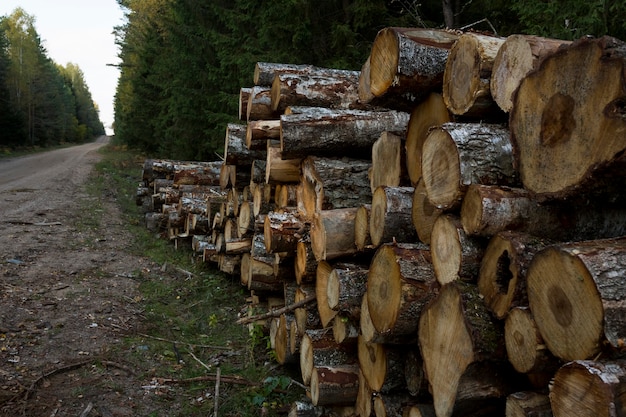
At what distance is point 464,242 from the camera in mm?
2451

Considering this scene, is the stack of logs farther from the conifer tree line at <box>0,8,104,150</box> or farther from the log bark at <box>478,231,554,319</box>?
the conifer tree line at <box>0,8,104,150</box>

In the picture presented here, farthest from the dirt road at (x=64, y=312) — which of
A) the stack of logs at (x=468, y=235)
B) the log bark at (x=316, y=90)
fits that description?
the log bark at (x=316, y=90)

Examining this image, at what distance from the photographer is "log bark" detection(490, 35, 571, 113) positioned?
7.79ft

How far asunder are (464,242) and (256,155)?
15.0ft

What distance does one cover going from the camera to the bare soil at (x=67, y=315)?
404 cm

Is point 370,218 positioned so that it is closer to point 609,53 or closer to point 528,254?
point 528,254

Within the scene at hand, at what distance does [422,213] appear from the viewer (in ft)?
9.83

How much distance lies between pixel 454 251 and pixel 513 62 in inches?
40.7

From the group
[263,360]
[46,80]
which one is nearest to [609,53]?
[263,360]

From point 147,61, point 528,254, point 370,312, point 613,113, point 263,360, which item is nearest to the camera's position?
point 613,113

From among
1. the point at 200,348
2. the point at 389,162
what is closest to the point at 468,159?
the point at 389,162

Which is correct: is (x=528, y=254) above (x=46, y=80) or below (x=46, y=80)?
below

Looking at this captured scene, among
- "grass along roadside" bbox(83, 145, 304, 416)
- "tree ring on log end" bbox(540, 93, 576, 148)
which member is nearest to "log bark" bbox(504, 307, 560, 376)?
"tree ring on log end" bbox(540, 93, 576, 148)

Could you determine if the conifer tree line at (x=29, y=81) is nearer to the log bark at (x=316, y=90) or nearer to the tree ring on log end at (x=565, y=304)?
the log bark at (x=316, y=90)
